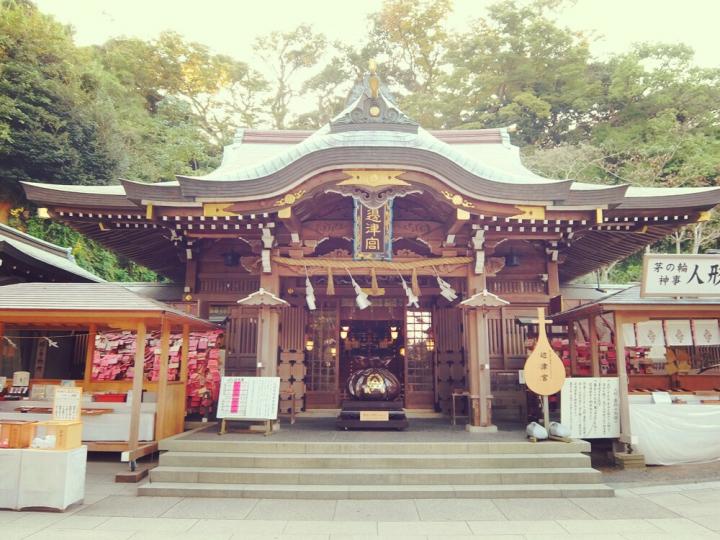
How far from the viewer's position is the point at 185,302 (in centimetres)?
1009

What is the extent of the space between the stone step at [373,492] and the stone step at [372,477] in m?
0.14

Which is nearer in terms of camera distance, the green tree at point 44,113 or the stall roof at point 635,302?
the stall roof at point 635,302

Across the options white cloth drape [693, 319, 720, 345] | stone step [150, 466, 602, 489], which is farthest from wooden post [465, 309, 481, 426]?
white cloth drape [693, 319, 720, 345]

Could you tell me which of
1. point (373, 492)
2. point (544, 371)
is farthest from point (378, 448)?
point (544, 371)

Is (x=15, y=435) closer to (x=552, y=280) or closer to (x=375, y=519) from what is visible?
(x=375, y=519)

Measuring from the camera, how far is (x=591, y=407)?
304 inches

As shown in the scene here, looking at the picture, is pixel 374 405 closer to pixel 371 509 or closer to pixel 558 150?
pixel 371 509

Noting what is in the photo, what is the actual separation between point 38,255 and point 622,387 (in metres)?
12.8

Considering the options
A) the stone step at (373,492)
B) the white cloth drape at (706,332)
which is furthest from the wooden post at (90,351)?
the white cloth drape at (706,332)

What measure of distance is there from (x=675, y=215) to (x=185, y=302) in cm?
1011

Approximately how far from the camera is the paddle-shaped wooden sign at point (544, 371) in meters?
7.50

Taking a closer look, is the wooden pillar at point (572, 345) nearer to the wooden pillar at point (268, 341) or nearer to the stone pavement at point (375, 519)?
the stone pavement at point (375, 519)

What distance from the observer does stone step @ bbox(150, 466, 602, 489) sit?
6.35 m

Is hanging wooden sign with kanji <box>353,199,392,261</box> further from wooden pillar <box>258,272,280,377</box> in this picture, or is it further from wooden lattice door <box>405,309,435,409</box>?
wooden lattice door <box>405,309,435,409</box>
